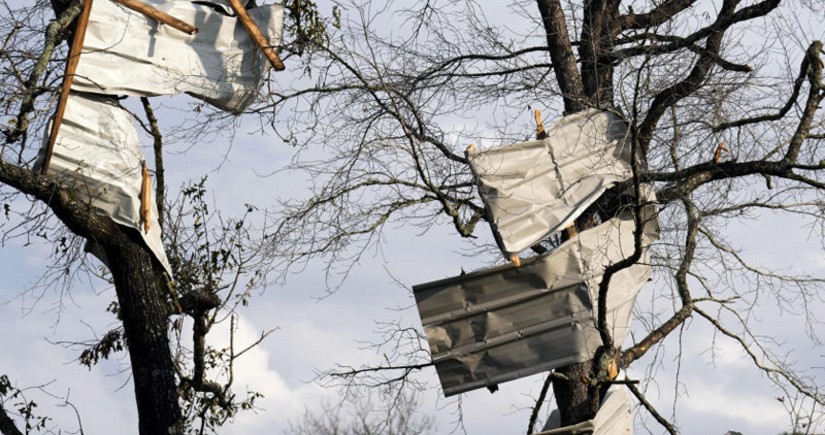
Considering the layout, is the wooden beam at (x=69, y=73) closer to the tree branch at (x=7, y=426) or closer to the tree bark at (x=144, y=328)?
the tree bark at (x=144, y=328)

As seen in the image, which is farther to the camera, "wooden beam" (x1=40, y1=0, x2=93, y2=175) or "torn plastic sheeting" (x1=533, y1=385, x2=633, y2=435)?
"torn plastic sheeting" (x1=533, y1=385, x2=633, y2=435)

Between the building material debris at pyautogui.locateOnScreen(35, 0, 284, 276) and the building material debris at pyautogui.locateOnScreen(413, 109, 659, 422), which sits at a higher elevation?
the building material debris at pyautogui.locateOnScreen(35, 0, 284, 276)

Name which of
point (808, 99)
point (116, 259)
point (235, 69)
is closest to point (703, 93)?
point (808, 99)

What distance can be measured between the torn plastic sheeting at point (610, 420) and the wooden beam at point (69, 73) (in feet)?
14.9

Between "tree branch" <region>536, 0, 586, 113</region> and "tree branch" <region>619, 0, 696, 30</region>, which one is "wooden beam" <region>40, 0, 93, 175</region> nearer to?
"tree branch" <region>536, 0, 586, 113</region>

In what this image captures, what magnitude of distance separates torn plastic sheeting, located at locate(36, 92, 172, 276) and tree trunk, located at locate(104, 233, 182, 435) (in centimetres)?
24

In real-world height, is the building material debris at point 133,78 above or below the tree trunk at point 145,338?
above

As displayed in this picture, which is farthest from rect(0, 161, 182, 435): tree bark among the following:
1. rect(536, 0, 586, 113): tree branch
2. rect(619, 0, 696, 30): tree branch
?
rect(619, 0, 696, 30): tree branch

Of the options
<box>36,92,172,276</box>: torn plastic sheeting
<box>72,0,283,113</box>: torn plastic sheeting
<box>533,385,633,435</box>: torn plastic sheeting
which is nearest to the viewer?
<box>36,92,172,276</box>: torn plastic sheeting

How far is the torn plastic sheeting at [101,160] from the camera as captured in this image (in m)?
8.95

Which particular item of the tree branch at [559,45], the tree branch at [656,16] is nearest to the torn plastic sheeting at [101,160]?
the tree branch at [559,45]

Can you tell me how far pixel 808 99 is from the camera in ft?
29.3

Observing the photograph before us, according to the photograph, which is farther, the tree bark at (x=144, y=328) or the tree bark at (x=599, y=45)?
the tree bark at (x=599, y=45)

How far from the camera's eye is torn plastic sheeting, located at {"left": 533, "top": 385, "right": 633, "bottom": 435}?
358 inches
